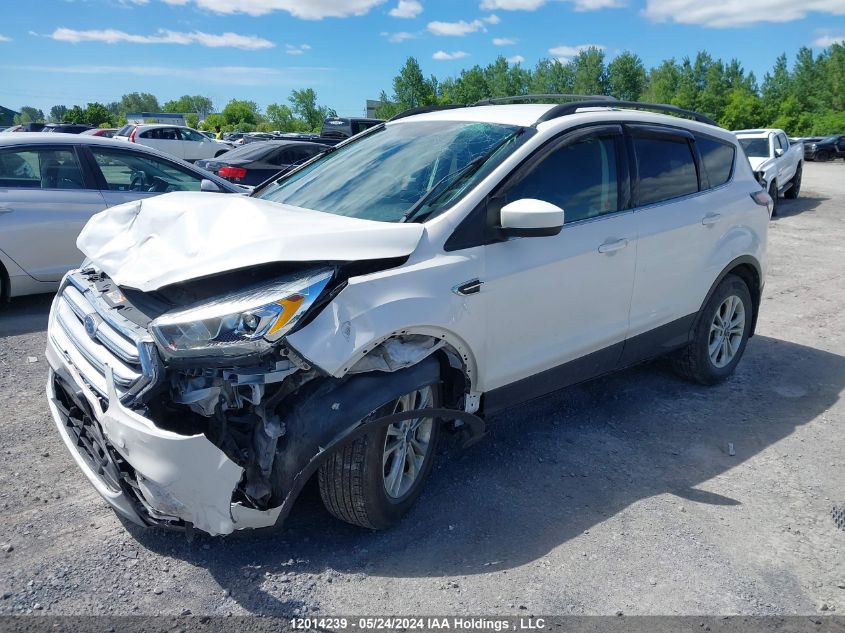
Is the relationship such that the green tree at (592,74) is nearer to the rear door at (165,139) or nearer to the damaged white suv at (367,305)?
the rear door at (165,139)

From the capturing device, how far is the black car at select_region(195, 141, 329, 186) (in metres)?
13.2

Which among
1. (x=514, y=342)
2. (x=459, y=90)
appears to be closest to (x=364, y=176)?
(x=514, y=342)

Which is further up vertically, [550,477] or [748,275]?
[748,275]

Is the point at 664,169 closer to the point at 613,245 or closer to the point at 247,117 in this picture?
the point at 613,245

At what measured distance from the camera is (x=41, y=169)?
676cm

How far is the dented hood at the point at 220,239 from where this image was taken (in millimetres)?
2859

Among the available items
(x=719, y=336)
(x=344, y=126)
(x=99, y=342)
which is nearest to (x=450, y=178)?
(x=99, y=342)

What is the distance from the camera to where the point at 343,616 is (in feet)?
9.00

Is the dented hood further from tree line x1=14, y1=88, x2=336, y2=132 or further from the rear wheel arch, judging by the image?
tree line x1=14, y1=88, x2=336, y2=132

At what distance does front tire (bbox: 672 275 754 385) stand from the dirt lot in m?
0.30

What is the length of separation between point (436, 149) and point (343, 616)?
7.90ft

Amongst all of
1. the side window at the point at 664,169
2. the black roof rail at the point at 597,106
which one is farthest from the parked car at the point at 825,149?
the side window at the point at 664,169

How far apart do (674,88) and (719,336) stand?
2930 inches

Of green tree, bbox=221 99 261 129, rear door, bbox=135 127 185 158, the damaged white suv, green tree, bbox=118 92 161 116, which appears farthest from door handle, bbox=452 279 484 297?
green tree, bbox=118 92 161 116
